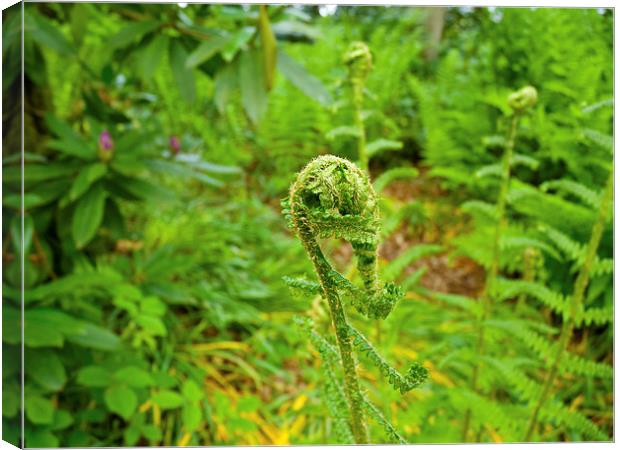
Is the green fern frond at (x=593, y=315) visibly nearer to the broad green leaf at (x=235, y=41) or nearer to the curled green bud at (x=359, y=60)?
the curled green bud at (x=359, y=60)

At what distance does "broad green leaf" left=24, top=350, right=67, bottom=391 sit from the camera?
0.92 m

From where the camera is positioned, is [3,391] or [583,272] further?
[3,391]

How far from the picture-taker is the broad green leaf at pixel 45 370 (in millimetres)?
921

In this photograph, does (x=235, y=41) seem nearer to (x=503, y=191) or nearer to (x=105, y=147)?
(x=105, y=147)

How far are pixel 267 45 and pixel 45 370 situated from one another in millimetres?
611

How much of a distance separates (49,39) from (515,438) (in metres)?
0.97

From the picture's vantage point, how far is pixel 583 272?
1.97ft

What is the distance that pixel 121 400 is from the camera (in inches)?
38.8

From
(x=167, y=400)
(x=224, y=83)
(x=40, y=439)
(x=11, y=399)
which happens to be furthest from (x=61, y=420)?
(x=224, y=83)

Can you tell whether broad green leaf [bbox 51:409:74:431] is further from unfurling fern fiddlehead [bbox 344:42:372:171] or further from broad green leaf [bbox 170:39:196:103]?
Result: unfurling fern fiddlehead [bbox 344:42:372:171]

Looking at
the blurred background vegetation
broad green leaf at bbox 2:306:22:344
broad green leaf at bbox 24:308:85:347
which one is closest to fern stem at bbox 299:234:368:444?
the blurred background vegetation

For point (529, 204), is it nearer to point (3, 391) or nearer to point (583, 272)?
point (583, 272)

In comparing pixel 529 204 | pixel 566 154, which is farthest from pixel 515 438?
pixel 566 154

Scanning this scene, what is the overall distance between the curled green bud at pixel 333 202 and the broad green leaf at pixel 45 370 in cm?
79
